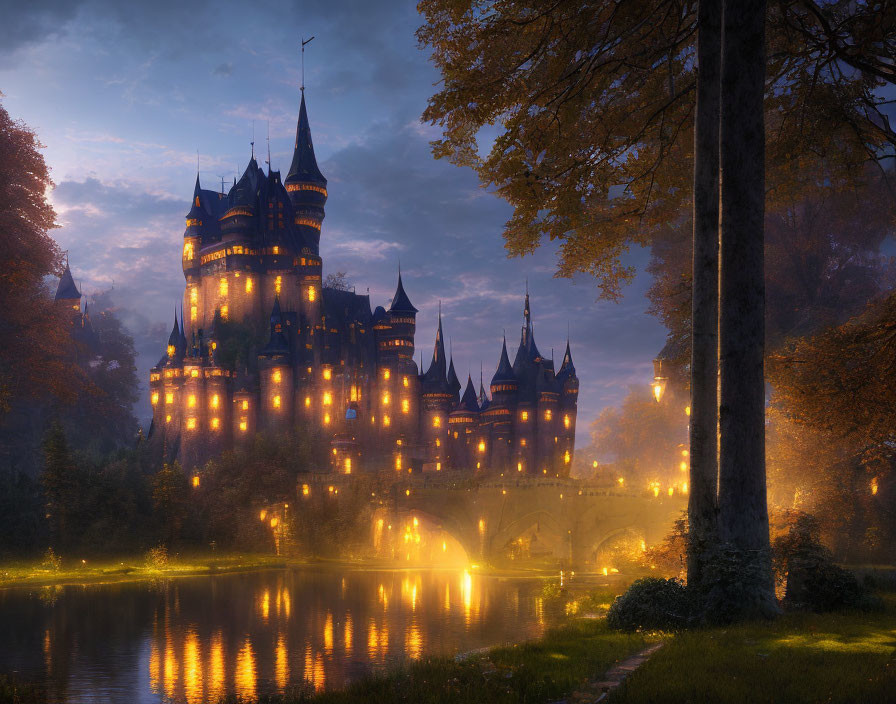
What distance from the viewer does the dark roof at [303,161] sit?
4055 inches

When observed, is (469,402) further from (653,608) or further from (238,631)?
(653,608)

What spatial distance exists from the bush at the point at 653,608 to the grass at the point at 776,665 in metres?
1.23

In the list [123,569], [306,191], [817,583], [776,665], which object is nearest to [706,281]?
[817,583]

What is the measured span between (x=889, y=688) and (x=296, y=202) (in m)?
98.6

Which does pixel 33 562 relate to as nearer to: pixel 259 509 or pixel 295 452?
pixel 259 509

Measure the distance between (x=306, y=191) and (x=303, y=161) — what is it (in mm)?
4500

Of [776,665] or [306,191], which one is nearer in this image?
[776,665]

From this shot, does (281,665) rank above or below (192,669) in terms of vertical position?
above

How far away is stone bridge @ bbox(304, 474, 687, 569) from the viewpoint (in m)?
56.6

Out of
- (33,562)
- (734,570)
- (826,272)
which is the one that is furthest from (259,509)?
(734,570)

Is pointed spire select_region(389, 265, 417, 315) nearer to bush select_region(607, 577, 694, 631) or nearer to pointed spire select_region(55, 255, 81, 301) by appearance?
pointed spire select_region(55, 255, 81, 301)

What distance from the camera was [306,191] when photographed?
336ft

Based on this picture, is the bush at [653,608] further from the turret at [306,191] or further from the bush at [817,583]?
the turret at [306,191]

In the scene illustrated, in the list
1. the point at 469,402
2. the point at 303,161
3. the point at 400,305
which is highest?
the point at 303,161
